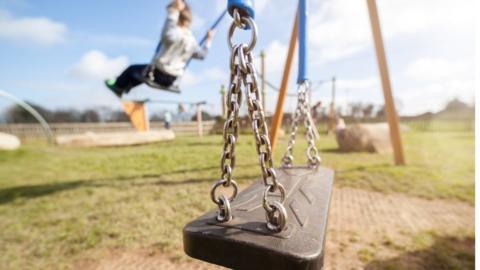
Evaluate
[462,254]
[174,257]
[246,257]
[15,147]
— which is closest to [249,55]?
[246,257]

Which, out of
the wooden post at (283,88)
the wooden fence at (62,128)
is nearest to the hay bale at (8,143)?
the wooden fence at (62,128)

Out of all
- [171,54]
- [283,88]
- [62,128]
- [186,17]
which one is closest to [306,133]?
[283,88]

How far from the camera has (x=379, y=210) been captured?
1.87 m

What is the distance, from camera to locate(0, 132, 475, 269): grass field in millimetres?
1445

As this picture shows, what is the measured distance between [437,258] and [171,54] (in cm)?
270

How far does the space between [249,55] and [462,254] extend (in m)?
1.59

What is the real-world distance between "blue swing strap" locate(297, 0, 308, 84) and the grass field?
1.20 meters

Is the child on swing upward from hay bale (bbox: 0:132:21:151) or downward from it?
upward

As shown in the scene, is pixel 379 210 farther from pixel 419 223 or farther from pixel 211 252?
pixel 211 252

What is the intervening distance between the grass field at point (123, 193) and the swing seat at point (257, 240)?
0.91 metres

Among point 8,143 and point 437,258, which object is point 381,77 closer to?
point 437,258

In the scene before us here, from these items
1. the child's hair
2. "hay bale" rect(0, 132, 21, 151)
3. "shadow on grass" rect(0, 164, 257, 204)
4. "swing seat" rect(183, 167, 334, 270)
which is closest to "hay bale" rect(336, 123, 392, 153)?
"shadow on grass" rect(0, 164, 257, 204)

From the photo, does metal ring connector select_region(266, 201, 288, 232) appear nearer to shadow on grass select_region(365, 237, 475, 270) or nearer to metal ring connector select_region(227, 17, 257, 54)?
Result: metal ring connector select_region(227, 17, 257, 54)

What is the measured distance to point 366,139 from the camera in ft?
16.0
